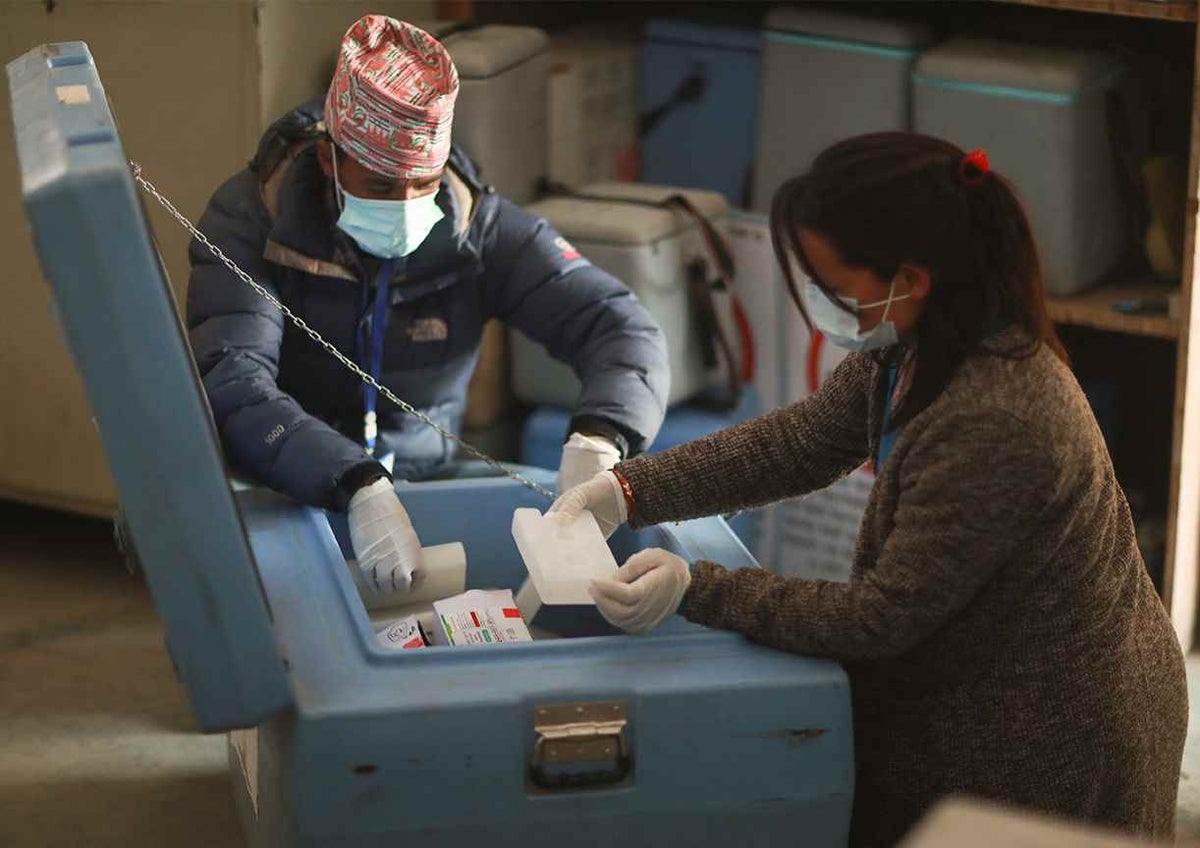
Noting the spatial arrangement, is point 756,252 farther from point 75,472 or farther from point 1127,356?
point 75,472

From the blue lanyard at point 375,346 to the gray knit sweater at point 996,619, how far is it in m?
0.68

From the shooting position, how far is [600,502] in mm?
1639

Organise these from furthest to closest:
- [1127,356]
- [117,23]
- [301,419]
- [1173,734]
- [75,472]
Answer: [1127,356]
[75,472]
[117,23]
[301,419]
[1173,734]

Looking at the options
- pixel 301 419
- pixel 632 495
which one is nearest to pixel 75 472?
pixel 301 419

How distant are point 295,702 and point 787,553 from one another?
157cm

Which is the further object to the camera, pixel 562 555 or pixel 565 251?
pixel 565 251

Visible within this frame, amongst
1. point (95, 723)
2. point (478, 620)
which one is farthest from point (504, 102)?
point (478, 620)

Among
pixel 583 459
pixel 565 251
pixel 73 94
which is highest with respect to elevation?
pixel 73 94

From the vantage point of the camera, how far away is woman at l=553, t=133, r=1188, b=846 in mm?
1358

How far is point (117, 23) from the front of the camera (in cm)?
239

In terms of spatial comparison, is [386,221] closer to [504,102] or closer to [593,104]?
[504,102]

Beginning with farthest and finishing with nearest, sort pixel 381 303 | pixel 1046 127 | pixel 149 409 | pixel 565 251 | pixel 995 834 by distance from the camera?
pixel 1046 127 → pixel 565 251 → pixel 381 303 → pixel 149 409 → pixel 995 834

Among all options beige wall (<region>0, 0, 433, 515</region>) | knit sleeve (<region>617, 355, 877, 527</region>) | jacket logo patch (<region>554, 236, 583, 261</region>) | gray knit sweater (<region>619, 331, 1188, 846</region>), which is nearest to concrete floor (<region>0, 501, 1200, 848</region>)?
beige wall (<region>0, 0, 433, 515</region>)

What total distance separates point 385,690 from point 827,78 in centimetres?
162
